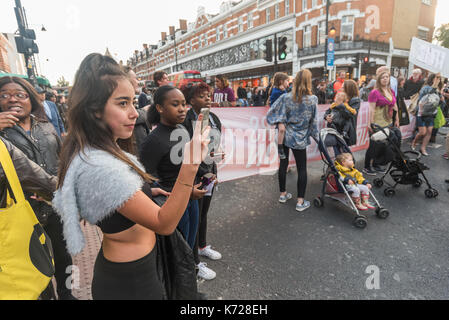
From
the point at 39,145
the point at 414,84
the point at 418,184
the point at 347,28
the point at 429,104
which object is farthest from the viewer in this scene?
the point at 347,28

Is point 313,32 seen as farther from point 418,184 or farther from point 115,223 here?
point 115,223

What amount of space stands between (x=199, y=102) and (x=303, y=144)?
1.99 meters

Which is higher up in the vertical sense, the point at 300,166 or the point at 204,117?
the point at 204,117

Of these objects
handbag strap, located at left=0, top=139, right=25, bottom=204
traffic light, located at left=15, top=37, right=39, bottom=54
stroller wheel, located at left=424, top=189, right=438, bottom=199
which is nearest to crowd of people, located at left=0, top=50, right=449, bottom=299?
handbag strap, located at left=0, top=139, right=25, bottom=204

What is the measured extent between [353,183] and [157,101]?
3109 millimetres

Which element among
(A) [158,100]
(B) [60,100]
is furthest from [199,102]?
(B) [60,100]

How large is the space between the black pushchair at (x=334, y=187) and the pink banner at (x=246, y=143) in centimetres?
115

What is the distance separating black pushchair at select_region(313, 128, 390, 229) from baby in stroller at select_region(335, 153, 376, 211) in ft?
0.25

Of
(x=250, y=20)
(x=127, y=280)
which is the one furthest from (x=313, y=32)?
(x=127, y=280)

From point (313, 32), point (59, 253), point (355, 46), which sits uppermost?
point (313, 32)

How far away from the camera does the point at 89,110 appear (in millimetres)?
1146

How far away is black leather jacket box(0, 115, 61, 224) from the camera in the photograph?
1.96 m
